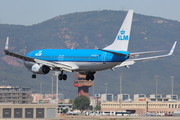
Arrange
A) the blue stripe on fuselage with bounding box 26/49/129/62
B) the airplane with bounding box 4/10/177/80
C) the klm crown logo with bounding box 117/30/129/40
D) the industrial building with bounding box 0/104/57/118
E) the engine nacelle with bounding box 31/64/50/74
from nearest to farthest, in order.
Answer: the airplane with bounding box 4/10/177/80 < the blue stripe on fuselage with bounding box 26/49/129/62 < the klm crown logo with bounding box 117/30/129/40 < the engine nacelle with bounding box 31/64/50/74 < the industrial building with bounding box 0/104/57/118

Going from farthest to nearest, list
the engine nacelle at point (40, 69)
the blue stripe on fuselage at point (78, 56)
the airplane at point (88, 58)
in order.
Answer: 1. the engine nacelle at point (40, 69)
2. the blue stripe on fuselage at point (78, 56)
3. the airplane at point (88, 58)

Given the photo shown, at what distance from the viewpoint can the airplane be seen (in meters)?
91.4

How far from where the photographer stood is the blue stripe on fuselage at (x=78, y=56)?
91.6 meters

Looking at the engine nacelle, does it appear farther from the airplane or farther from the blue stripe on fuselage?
the blue stripe on fuselage

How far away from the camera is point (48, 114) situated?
165875mm

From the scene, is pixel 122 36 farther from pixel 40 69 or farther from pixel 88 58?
pixel 40 69

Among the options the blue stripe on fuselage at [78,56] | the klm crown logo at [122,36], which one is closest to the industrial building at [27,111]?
the blue stripe on fuselage at [78,56]

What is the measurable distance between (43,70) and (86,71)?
8.37 m

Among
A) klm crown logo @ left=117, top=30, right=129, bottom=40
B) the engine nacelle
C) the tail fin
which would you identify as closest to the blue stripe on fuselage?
the tail fin

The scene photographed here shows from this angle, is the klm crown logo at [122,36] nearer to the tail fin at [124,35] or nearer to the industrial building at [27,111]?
the tail fin at [124,35]

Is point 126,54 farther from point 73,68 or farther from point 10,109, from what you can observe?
point 10,109

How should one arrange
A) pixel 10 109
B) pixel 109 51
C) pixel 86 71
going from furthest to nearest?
pixel 10 109
pixel 86 71
pixel 109 51

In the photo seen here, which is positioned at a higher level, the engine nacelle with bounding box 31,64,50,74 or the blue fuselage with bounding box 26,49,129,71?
the blue fuselage with bounding box 26,49,129,71

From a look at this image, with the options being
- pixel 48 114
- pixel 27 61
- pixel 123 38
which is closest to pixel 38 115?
pixel 48 114
